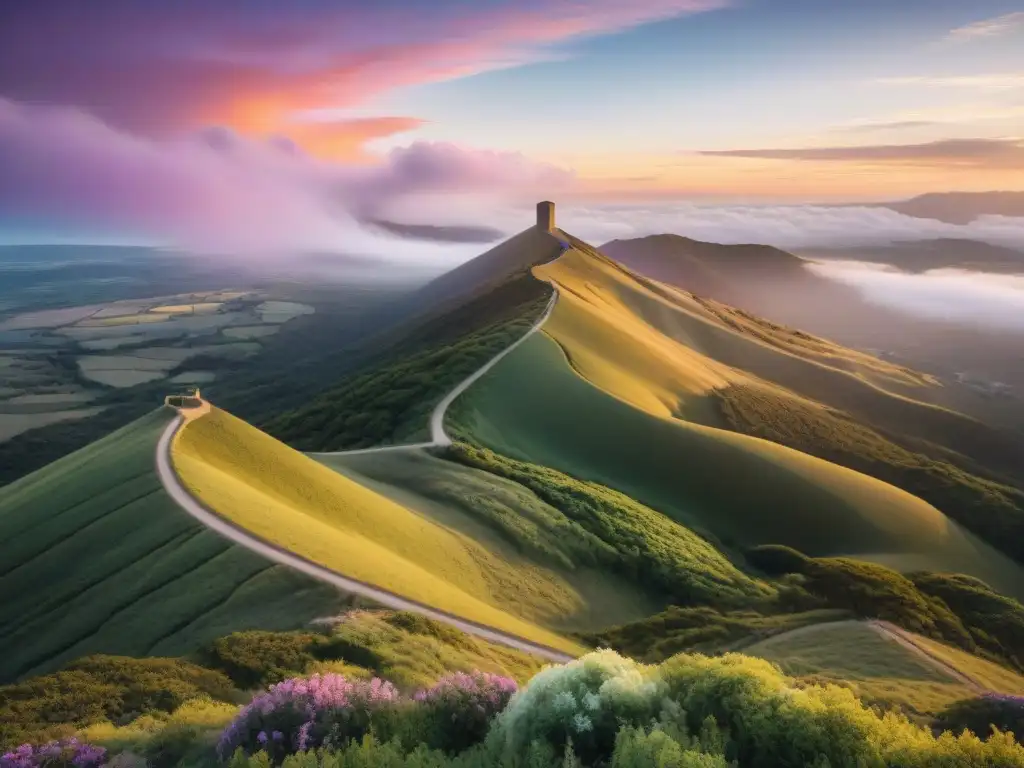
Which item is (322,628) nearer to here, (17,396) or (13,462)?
(13,462)

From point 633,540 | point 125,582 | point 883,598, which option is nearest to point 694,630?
point 633,540

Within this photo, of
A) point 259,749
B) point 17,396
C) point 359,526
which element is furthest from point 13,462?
point 259,749

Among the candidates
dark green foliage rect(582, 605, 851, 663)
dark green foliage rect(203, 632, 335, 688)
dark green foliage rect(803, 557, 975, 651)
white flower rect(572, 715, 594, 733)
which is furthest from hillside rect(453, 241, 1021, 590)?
white flower rect(572, 715, 594, 733)

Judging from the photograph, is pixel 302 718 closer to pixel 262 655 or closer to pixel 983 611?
pixel 262 655

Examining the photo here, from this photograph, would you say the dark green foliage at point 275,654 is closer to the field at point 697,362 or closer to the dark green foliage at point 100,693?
the dark green foliage at point 100,693

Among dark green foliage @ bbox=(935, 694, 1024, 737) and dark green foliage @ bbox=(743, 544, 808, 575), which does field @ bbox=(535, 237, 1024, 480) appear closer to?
dark green foliage @ bbox=(743, 544, 808, 575)
